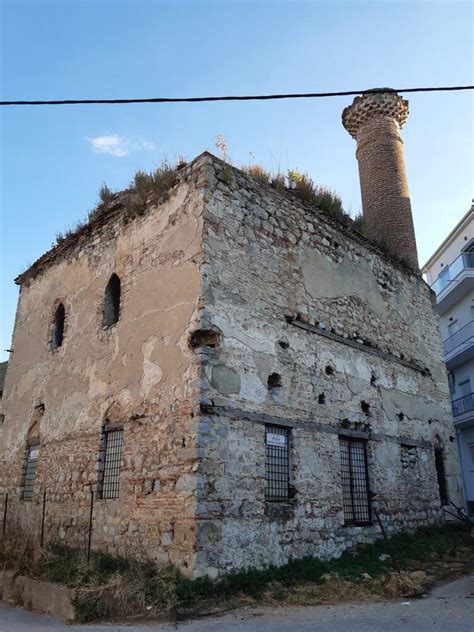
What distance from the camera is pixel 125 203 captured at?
10.3 m

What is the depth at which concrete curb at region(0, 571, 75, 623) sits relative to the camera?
652 cm

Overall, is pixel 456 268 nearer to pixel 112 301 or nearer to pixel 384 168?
pixel 384 168

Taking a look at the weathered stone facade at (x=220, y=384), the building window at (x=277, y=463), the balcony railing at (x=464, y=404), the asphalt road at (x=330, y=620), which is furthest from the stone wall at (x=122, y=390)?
the balcony railing at (x=464, y=404)

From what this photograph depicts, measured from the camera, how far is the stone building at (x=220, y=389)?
24.8 ft

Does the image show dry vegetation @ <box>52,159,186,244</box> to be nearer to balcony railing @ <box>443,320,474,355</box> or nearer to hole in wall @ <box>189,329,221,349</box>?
hole in wall @ <box>189,329,221,349</box>

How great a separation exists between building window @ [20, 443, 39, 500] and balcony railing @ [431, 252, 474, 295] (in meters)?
19.1

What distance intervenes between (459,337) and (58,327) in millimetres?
17916

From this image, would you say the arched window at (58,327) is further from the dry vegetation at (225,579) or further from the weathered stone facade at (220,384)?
the dry vegetation at (225,579)

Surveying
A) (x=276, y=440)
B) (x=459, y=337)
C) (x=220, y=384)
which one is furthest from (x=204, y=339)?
(x=459, y=337)

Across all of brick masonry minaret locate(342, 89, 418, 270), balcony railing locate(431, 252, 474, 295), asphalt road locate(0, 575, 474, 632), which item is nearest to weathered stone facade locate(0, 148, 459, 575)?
asphalt road locate(0, 575, 474, 632)

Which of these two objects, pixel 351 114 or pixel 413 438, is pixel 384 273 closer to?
pixel 413 438

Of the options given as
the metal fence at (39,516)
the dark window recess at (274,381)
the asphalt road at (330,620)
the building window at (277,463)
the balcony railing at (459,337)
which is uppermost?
the balcony railing at (459,337)

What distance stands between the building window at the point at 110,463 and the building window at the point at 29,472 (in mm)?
2604

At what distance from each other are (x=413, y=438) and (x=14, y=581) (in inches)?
321
